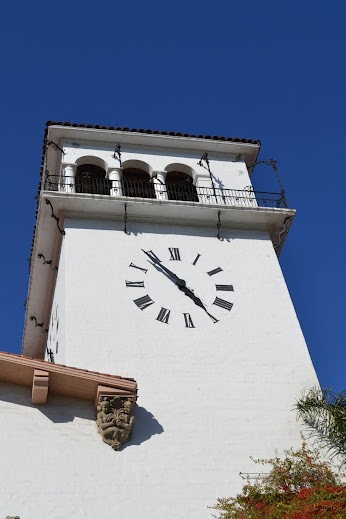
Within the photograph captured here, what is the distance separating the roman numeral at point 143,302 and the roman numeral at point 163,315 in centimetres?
31

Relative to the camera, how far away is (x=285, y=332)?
593 inches

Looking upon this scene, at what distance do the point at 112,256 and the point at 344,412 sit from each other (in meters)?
5.87

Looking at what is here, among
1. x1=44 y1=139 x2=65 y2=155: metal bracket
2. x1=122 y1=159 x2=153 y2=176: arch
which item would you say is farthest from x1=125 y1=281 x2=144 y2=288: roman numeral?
x1=44 y1=139 x2=65 y2=155: metal bracket

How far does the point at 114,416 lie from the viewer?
11953mm

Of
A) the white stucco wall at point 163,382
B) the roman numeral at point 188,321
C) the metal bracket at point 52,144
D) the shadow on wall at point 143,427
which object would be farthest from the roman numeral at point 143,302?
the metal bracket at point 52,144

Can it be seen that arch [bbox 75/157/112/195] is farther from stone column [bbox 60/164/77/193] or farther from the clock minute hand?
the clock minute hand

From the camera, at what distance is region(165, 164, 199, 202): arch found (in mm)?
19547

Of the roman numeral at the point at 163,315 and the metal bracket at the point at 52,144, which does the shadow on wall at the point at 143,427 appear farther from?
the metal bracket at the point at 52,144

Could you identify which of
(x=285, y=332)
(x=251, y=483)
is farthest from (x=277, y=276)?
(x=251, y=483)

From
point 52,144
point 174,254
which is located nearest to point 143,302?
point 174,254

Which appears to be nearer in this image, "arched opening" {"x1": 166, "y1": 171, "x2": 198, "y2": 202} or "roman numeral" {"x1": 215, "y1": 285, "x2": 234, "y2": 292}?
"roman numeral" {"x1": 215, "y1": 285, "x2": 234, "y2": 292}

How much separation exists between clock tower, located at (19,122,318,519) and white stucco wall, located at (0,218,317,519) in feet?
0.09

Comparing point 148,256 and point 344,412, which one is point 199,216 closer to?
point 148,256

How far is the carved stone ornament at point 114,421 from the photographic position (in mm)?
11859
